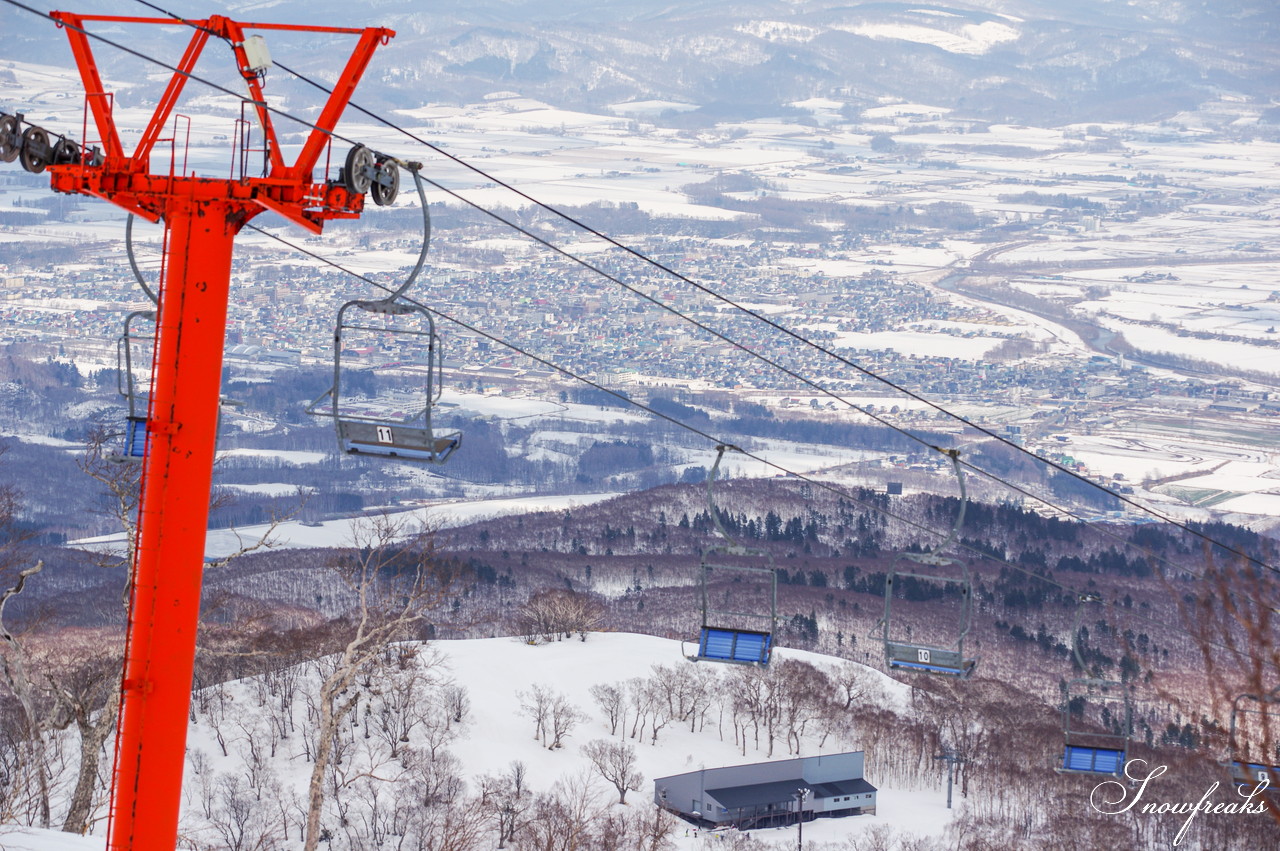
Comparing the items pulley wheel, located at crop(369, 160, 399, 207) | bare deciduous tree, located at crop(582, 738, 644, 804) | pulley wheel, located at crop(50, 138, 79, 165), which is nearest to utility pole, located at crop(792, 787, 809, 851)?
bare deciduous tree, located at crop(582, 738, 644, 804)

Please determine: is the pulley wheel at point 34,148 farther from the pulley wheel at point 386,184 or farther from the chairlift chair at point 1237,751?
the chairlift chair at point 1237,751

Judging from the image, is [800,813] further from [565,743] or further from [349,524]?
[349,524]

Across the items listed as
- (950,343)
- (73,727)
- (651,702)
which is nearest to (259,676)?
(73,727)

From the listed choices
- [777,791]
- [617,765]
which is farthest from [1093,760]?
[777,791]

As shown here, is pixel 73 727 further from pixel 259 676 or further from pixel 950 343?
pixel 950 343

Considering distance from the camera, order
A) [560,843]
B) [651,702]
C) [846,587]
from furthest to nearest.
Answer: [846,587], [651,702], [560,843]
